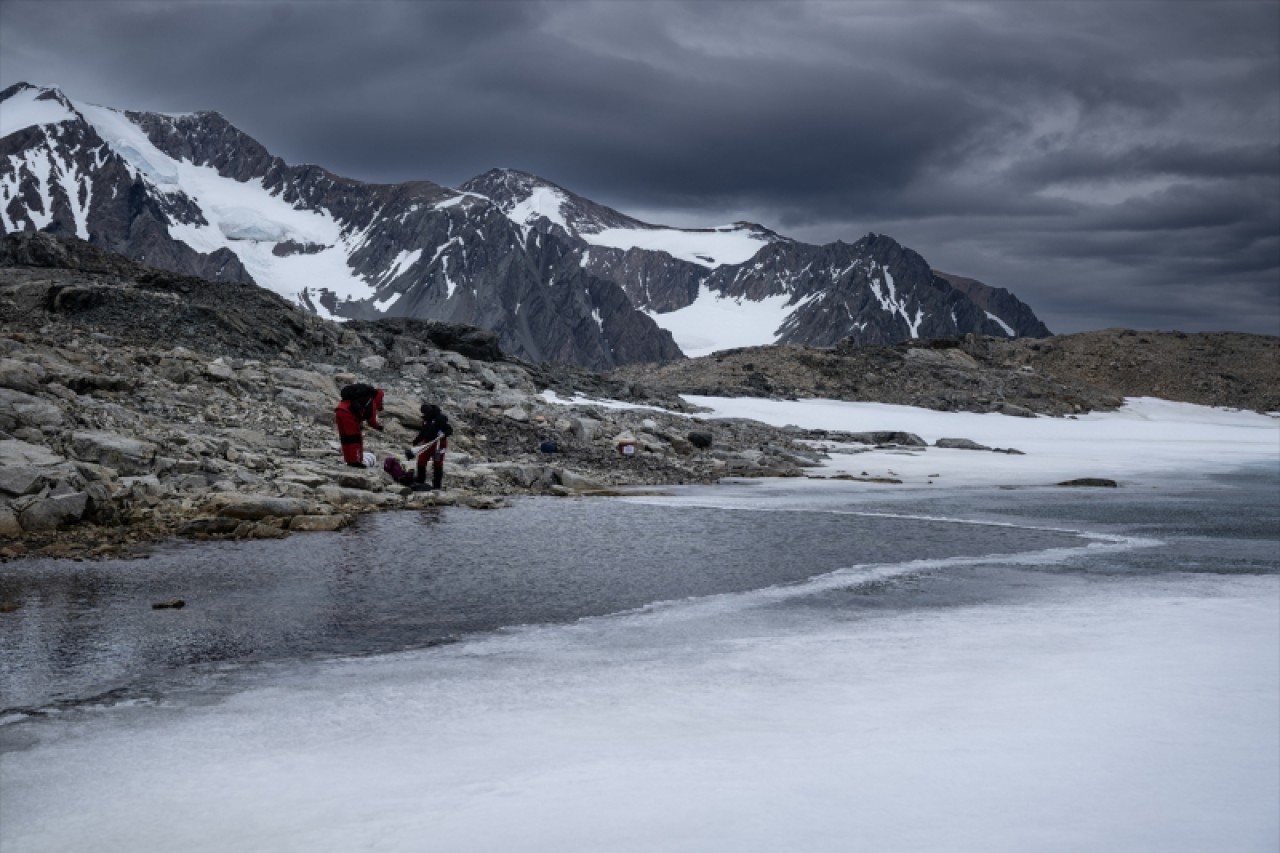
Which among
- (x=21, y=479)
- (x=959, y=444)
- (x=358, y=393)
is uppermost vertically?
(x=358, y=393)

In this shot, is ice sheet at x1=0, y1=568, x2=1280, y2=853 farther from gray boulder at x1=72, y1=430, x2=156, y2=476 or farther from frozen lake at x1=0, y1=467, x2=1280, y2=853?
gray boulder at x1=72, y1=430, x2=156, y2=476

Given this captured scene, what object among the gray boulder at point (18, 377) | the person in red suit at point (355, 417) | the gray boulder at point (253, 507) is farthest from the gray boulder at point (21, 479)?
the person in red suit at point (355, 417)

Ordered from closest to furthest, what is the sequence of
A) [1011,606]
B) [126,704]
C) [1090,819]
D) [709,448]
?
[1090,819]
[126,704]
[1011,606]
[709,448]

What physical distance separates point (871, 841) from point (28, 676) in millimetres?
5859

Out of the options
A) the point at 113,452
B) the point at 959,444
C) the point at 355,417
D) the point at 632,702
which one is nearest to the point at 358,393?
the point at 355,417

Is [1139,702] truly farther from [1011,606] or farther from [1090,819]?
[1011,606]

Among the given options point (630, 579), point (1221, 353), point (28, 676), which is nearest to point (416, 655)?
point (28, 676)

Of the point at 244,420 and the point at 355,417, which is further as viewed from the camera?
the point at 244,420

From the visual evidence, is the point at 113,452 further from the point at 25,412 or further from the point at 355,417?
the point at 355,417

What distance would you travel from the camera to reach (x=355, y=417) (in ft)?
60.9

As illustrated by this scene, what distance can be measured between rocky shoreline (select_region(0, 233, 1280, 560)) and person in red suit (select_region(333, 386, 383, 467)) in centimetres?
48

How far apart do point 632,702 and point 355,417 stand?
43.5 ft

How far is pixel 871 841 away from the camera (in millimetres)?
4406

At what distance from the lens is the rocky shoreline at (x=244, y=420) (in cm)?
1388
